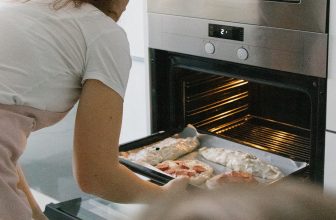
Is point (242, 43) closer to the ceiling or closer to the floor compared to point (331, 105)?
closer to the ceiling

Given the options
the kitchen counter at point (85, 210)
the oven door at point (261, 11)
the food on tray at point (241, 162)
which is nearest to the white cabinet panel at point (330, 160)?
the food on tray at point (241, 162)

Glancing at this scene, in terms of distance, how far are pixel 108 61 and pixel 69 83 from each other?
89mm

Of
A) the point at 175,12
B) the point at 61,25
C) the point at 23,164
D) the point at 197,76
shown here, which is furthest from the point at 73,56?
the point at 23,164

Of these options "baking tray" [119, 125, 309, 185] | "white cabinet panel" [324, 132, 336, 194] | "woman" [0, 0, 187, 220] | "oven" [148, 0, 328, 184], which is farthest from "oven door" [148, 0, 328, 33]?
"woman" [0, 0, 187, 220]

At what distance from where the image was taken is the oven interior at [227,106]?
2033 mm

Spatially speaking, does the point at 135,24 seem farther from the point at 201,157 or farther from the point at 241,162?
the point at 241,162

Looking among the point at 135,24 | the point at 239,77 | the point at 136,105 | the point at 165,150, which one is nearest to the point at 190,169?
the point at 165,150

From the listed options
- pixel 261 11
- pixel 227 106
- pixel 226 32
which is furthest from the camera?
pixel 227 106

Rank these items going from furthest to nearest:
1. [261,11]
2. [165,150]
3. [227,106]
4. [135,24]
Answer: [135,24] < [227,106] < [165,150] < [261,11]

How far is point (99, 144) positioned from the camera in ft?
3.74

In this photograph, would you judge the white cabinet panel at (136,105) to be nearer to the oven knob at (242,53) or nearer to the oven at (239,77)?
the oven at (239,77)

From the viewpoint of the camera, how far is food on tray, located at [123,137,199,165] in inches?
A: 75.8

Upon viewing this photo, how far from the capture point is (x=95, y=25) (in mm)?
1163

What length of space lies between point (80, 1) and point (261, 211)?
2.50ft
